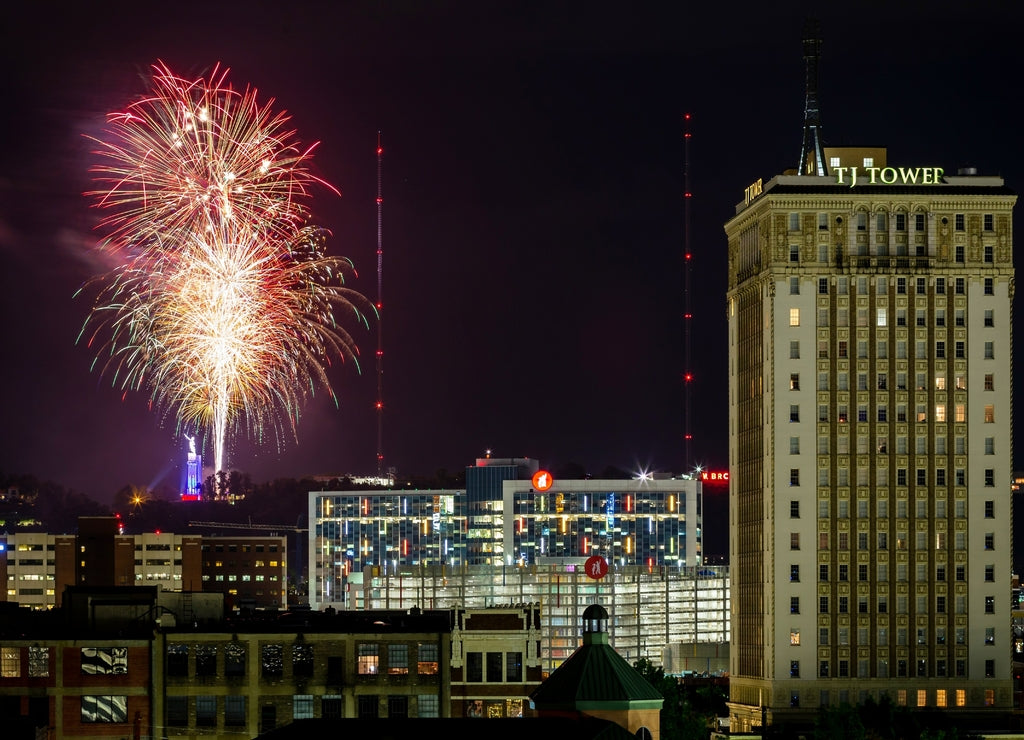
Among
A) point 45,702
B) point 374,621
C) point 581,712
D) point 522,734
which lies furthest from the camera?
point 374,621

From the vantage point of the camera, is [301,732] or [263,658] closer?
[301,732]

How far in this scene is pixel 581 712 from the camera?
382ft

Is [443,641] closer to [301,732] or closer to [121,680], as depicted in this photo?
[121,680]

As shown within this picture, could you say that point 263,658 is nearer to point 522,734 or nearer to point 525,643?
point 525,643

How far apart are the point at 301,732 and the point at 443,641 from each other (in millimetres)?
60376

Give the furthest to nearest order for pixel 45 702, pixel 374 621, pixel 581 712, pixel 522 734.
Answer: pixel 374 621 → pixel 45 702 → pixel 581 712 → pixel 522 734

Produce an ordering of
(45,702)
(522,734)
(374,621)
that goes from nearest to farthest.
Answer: (522,734) → (45,702) → (374,621)

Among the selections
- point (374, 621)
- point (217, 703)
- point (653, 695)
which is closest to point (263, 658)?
point (217, 703)

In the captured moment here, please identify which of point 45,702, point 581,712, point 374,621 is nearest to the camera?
point 581,712

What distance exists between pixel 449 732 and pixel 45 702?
6074cm

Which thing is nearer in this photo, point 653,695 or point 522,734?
point 522,734

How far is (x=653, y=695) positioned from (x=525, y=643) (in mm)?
64529

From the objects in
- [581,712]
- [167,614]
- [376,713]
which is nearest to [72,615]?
[167,614]

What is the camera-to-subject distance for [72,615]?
552 ft
